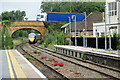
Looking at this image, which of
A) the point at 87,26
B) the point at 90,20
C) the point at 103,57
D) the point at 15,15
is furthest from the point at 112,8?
the point at 15,15

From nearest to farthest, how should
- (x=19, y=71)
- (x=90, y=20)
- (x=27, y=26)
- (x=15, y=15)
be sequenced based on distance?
(x=19, y=71)
(x=90, y=20)
(x=27, y=26)
(x=15, y=15)

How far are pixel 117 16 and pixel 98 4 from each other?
48.0m

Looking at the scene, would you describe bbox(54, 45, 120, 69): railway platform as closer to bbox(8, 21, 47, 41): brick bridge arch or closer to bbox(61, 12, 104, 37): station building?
bbox(61, 12, 104, 37): station building

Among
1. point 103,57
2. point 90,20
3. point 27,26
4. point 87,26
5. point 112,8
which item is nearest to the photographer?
point 103,57

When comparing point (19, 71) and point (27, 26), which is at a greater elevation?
point (27, 26)

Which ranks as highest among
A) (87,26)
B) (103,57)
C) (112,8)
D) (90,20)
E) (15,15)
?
(15,15)

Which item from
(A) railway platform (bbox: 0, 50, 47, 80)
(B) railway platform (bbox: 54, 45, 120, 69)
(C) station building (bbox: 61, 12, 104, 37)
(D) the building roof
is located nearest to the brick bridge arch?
(C) station building (bbox: 61, 12, 104, 37)

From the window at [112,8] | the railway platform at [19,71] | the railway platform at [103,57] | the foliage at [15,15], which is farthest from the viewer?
the foliage at [15,15]

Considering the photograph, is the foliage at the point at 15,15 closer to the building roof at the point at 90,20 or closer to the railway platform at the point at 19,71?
the building roof at the point at 90,20

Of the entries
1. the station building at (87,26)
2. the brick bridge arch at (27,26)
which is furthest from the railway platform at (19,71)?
the brick bridge arch at (27,26)

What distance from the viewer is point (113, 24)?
3231 cm

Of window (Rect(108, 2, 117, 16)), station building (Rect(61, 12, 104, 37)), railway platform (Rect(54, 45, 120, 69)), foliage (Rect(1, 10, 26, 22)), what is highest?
foliage (Rect(1, 10, 26, 22))

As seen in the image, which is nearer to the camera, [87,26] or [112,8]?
[112,8]

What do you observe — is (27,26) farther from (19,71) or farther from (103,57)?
(19,71)
